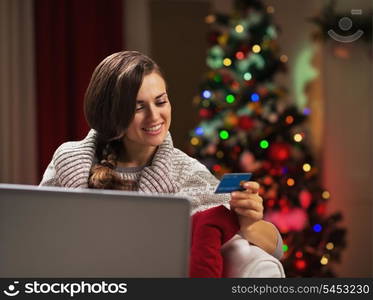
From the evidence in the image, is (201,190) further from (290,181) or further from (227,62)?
(227,62)

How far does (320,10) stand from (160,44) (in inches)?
47.7

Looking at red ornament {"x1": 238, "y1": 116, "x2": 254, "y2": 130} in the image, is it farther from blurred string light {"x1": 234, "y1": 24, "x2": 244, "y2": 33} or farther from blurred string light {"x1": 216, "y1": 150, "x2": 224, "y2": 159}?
blurred string light {"x1": 234, "y1": 24, "x2": 244, "y2": 33}

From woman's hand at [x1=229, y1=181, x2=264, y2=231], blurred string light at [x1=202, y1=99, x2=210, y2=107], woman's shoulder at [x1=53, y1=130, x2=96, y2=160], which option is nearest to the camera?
woman's hand at [x1=229, y1=181, x2=264, y2=231]

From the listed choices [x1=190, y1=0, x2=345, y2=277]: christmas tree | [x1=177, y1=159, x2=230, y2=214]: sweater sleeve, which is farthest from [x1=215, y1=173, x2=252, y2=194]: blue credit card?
[x1=190, y1=0, x2=345, y2=277]: christmas tree

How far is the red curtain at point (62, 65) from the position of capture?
4.21 m

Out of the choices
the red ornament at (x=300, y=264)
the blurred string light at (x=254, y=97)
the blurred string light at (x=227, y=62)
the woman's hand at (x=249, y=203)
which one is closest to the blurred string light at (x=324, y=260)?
the red ornament at (x=300, y=264)

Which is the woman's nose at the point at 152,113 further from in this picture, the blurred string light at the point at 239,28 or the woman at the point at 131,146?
the blurred string light at the point at 239,28

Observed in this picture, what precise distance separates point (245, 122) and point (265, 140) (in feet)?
0.55

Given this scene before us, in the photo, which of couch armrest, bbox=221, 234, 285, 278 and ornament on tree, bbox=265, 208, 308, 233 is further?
ornament on tree, bbox=265, 208, 308, 233

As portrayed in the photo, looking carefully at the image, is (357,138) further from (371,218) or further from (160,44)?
(160,44)

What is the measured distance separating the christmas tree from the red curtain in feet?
2.64

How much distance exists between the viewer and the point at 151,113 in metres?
1.80

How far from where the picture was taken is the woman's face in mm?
1809

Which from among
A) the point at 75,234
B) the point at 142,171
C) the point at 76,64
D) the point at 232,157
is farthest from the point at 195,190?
the point at 76,64
